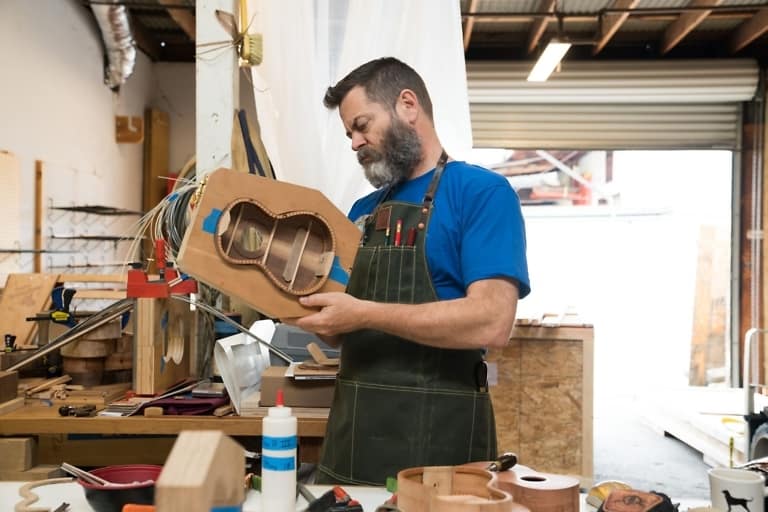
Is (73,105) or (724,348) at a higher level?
(73,105)

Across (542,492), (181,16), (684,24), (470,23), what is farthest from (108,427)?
(684,24)

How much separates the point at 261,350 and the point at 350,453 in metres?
0.86

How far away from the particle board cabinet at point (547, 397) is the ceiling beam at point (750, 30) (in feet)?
10.4

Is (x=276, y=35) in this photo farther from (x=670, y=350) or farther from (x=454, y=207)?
(x=670, y=350)

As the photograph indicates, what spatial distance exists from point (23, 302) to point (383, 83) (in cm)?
213

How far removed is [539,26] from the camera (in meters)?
5.81

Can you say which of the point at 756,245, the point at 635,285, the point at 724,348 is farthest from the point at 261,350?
the point at 635,285

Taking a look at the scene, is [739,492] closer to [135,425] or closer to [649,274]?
[135,425]

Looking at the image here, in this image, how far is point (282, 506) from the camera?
109 cm

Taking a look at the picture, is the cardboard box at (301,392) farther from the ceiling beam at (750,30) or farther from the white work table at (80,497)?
the ceiling beam at (750,30)

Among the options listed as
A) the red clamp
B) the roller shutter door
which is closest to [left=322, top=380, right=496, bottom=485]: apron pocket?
the red clamp

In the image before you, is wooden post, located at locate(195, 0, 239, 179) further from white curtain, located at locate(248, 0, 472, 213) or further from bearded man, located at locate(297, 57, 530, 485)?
bearded man, located at locate(297, 57, 530, 485)

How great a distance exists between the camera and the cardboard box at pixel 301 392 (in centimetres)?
198

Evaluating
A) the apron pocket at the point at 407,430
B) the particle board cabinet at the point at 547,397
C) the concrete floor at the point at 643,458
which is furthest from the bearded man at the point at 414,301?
the concrete floor at the point at 643,458
